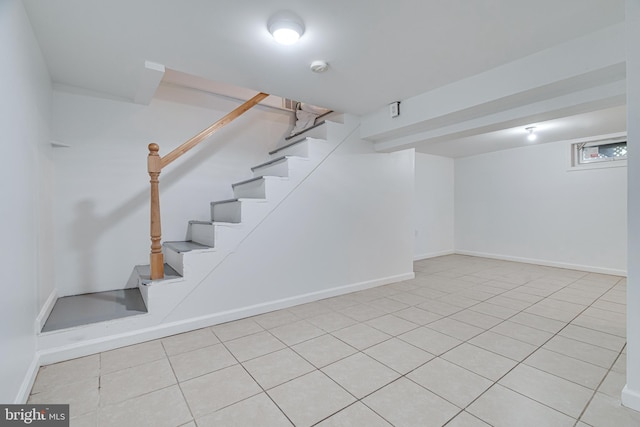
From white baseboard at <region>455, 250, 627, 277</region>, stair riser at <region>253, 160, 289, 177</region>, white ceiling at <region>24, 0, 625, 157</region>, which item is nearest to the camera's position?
white ceiling at <region>24, 0, 625, 157</region>

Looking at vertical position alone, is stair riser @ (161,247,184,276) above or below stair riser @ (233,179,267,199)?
below

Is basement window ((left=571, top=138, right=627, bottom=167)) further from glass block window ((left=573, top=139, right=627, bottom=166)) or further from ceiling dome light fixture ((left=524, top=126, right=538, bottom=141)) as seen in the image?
ceiling dome light fixture ((left=524, top=126, right=538, bottom=141))

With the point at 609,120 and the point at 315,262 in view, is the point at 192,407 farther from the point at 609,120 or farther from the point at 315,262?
the point at 609,120

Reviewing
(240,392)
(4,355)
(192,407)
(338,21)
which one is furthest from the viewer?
(338,21)

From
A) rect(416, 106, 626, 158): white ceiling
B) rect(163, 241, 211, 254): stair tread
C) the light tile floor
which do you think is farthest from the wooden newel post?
rect(416, 106, 626, 158): white ceiling

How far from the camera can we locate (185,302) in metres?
2.22

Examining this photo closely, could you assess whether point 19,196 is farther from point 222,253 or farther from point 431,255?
point 431,255

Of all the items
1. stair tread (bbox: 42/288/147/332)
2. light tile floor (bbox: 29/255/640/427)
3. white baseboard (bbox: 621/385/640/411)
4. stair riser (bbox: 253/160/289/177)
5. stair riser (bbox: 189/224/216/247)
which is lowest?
light tile floor (bbox: 29/255/640/427)

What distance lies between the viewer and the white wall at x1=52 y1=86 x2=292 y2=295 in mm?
2475

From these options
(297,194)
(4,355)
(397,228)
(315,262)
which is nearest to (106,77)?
(297,194)

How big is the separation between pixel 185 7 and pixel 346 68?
3.78ft

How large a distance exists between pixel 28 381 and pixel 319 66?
2.63 meters

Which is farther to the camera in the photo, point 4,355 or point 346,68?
point 346,68

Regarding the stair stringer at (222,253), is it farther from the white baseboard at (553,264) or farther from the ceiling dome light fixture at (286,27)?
the white baseboard at (553,264)
